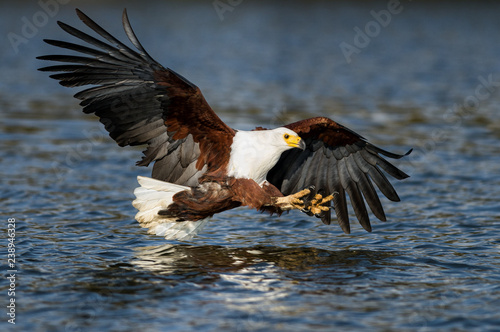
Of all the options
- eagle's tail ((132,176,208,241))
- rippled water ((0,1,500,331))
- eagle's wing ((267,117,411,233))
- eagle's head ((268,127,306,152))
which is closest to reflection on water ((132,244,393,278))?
rippled water ((0,1,500,331))

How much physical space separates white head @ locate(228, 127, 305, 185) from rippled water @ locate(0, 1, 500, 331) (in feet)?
Answer: 2.77

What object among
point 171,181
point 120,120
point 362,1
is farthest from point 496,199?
point 362,1

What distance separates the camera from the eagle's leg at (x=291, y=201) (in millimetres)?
6590

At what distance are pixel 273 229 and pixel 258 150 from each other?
68.8 inches

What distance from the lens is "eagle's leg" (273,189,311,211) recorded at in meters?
6.59

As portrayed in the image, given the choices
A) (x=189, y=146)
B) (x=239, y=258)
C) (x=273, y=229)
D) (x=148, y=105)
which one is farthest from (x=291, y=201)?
(x=273, y=229)

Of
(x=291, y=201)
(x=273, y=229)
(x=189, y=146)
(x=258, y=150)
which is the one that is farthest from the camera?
(x=273, y=229)

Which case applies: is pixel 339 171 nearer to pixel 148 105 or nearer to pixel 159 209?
pixel 159 209

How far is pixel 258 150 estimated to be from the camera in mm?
6742

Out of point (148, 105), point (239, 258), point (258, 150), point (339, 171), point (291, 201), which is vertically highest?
point (148, 105)

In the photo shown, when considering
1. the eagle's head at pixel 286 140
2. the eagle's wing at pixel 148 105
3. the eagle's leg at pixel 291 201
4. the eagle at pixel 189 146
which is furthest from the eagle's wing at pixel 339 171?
the eagle's wing at pixel 148 105

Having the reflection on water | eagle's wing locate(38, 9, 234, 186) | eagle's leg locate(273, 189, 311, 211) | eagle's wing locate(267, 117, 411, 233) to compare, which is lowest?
the reflection on water

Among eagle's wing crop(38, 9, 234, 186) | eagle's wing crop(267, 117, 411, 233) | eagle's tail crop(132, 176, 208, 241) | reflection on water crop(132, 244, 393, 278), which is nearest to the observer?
eagle's wing crop(38, 9, 234, 186)

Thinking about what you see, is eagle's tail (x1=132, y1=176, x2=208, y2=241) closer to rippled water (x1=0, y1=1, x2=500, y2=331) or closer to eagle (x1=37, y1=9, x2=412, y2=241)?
eagle (x1=37, y1=9, x2=412, y2=241)
